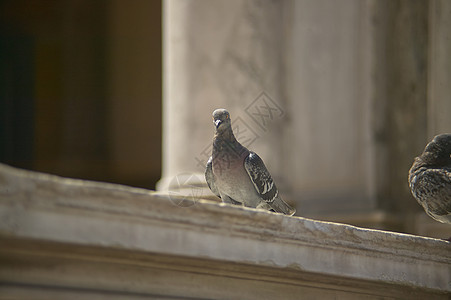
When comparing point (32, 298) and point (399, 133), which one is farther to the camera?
point (399, 133)

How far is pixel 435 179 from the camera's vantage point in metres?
4.96

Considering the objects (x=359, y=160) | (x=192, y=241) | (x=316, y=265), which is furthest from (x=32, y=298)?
(x=359, y=160)

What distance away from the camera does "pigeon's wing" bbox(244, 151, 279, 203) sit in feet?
16.0

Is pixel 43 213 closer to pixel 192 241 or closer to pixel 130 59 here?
pixel 192 241

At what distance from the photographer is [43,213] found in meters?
2.85

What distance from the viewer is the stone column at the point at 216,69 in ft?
28.0

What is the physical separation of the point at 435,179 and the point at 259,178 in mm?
1076

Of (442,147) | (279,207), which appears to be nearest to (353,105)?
(442,147)

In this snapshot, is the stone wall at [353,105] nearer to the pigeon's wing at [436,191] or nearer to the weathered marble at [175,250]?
the pigeon's wing at [436,191]

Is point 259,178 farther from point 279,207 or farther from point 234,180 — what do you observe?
point 279,207

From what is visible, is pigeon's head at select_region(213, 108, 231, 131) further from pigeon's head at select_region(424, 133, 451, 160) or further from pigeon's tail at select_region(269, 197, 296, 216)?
pigeon's head at select_region(424, 133, 451, 160)

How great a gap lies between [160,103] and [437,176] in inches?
451

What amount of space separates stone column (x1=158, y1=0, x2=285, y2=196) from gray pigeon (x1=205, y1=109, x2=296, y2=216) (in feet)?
11.3

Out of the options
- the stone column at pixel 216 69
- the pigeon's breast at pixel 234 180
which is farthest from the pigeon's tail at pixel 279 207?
the stone column at pixel 216 69
